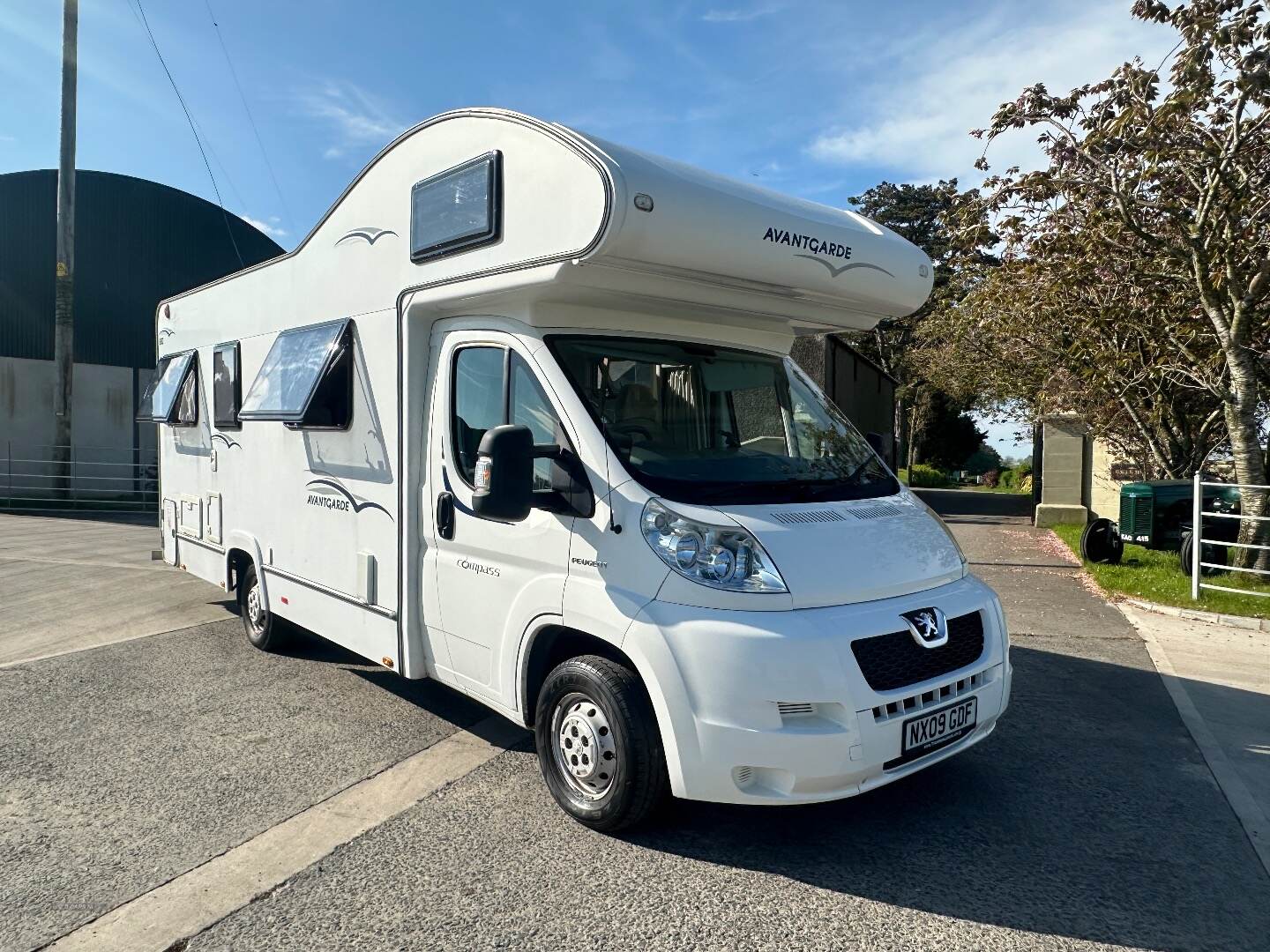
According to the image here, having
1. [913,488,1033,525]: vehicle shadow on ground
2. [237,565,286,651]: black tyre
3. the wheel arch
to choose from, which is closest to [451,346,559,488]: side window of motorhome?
the wheel arch

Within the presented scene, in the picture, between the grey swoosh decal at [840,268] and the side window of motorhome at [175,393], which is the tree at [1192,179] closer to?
the grey swoosh decal at [840,268]

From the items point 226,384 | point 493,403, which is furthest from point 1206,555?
point 226,384

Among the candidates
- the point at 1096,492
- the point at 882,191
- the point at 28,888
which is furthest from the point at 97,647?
the point at 882,191

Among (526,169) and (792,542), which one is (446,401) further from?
(792,542)

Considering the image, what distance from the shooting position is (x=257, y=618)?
6551 millimetres

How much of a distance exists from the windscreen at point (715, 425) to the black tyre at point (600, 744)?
2.69 feet

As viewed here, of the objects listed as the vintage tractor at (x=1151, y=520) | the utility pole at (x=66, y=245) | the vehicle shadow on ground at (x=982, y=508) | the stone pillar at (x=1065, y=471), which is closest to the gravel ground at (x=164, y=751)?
the vintage tractor at (x=1151, y=520)

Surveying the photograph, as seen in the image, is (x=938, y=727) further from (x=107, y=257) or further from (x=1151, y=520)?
(x=107, y=257)

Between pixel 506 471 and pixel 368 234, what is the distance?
7.32 feet

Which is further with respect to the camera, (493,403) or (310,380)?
(310,380)

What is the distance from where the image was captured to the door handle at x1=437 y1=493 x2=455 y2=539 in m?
4.34

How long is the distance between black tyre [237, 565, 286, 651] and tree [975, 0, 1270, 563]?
8333 millimetres

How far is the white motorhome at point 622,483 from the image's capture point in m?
3.27

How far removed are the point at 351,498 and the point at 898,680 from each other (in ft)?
10.5
